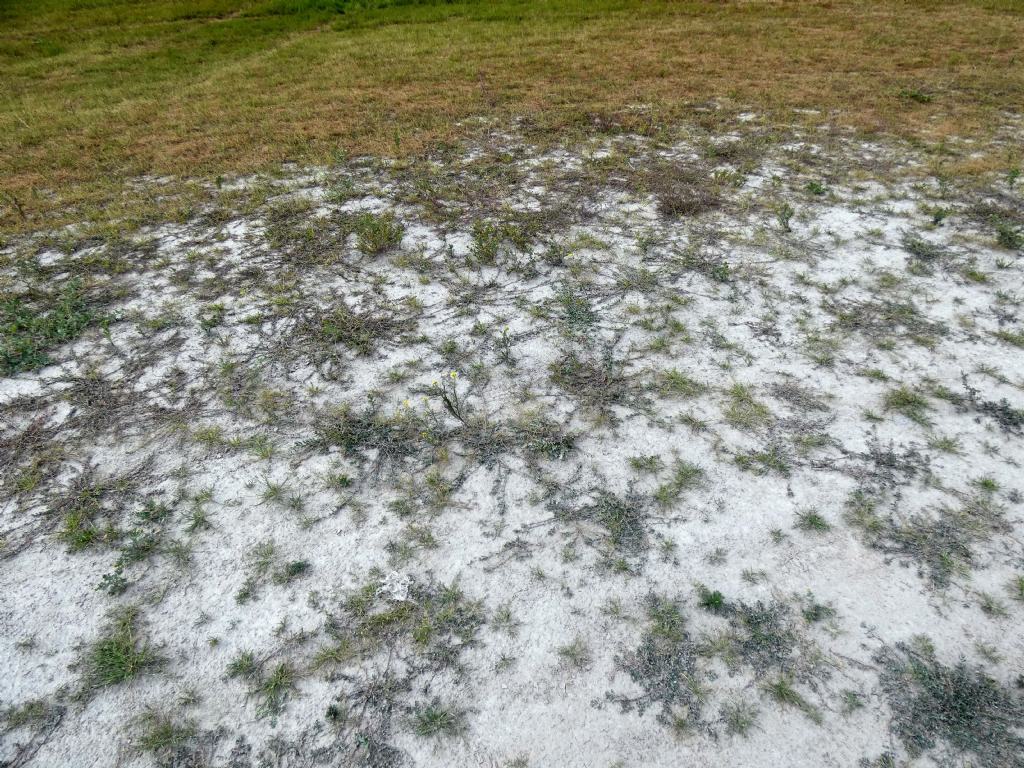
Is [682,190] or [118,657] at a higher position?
[682,190]

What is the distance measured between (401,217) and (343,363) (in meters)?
2.47

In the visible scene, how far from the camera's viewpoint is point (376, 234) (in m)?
5.41

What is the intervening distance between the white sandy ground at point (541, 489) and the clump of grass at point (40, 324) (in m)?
0.17

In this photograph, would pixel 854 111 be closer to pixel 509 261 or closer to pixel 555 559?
pixel 509 261

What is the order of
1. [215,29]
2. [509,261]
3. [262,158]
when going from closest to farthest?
[509,261], [262,158], [215,29]

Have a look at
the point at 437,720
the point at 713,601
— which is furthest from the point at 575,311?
the point at 437,720

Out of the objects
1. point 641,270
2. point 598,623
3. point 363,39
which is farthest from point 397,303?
point 363,39

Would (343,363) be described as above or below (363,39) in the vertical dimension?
below

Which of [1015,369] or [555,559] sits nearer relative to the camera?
[555,559]

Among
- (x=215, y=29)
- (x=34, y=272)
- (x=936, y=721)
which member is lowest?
(x=936, y=721)

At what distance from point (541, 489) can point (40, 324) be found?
4405 mm

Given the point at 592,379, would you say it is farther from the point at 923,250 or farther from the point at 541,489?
the point at 923,250

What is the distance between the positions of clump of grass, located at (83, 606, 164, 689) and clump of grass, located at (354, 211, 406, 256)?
3646mm

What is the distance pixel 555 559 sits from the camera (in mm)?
2873
